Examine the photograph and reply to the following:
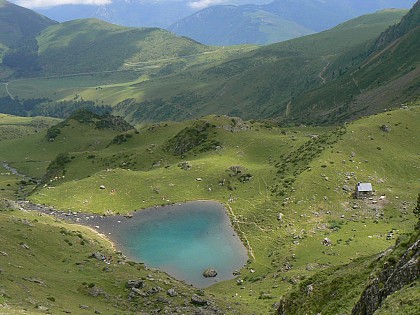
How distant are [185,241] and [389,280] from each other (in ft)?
167

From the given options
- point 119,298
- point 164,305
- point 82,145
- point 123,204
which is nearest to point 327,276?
point 164,305

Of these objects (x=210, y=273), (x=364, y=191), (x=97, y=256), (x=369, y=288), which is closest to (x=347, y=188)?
(x=364, y=191)

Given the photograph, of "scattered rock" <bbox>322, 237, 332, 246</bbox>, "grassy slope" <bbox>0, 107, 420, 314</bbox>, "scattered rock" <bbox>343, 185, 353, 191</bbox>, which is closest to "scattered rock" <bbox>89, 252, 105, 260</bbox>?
"grassy slope" <bbox>0, 107, 420, 314</bbox>

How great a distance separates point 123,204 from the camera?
89375mm

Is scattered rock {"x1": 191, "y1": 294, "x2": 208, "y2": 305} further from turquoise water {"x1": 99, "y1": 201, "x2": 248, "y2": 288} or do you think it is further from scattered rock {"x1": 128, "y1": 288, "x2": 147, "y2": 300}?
turquoise water {"x1": 99, "y1": 201, "x2": 248, "y2": 288}

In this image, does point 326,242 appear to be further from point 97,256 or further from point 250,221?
point 97,256

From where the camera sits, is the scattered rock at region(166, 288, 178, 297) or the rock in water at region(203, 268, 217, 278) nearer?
the scattered rock at region(166, 288, 178, 297)

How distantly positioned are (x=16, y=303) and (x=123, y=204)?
50496 mm

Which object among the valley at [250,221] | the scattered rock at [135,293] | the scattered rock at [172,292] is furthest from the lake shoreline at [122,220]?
the scattered rock at [135,293]

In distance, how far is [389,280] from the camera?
26.9m

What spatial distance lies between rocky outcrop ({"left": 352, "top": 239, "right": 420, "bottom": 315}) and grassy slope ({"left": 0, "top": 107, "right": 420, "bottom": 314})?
77.3 feet

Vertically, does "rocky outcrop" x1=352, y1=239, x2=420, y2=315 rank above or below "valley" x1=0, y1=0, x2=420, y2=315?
above

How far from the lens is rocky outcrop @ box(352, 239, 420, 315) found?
84.0ft

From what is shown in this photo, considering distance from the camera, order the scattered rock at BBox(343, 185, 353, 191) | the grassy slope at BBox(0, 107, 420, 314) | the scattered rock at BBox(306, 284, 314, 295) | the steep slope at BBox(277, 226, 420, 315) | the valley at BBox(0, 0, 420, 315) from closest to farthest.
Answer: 1. the steep slope at BBox(277, 226, 420, 315)
2. the scattered rock at BBox(306, 284, 314, 295)
3. the valley at BBox(0, 0, 420, 315)
4. the grassy slope at BBox(0, 107, 420, 314)
5. the scattered rock at BBox(343, 185, 353, 191)
